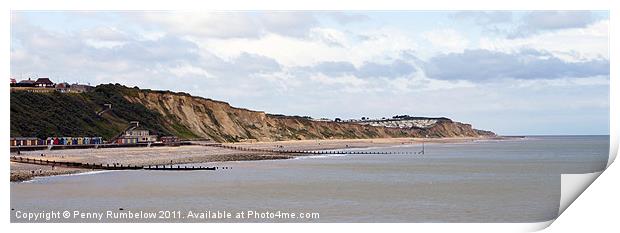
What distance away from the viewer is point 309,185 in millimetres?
26297

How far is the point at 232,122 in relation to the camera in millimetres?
63719

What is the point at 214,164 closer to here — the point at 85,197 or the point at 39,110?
the point at 39,110

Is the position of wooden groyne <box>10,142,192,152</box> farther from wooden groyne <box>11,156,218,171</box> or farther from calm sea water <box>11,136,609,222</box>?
calm sea water <box>11,136,609,222</box>

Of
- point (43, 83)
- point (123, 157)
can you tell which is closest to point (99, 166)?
point (123, 157)

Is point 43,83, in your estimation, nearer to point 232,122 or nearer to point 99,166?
point 99,166

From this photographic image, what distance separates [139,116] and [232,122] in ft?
60.1

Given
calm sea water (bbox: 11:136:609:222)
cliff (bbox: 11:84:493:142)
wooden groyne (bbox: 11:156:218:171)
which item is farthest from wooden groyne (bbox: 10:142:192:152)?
calm sea water (bbox: 11:136:609:222)

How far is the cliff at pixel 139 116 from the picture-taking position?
119 ft

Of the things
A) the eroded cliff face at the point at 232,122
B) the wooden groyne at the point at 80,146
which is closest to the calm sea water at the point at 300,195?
the wooden groyne at the point at 80,146

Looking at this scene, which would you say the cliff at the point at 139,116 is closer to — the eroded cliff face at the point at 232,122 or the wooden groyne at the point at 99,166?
the eroded cliff face at the point at 232,122

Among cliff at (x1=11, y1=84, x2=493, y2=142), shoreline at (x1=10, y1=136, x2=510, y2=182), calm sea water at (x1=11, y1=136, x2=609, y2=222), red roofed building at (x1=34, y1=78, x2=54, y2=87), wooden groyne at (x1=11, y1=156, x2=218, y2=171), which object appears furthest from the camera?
cliff at (x1=11, y1=84, x2=493, y2=142)

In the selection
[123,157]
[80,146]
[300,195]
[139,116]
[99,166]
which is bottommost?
[300,195]

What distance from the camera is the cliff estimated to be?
119 feet

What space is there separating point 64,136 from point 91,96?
6463mm
